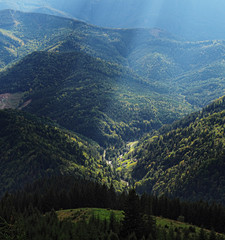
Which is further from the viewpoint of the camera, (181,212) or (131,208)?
(181,212)

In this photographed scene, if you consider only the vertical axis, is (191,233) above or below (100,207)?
below

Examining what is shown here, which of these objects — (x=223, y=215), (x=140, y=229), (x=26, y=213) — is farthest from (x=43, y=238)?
(x=223, y=215)

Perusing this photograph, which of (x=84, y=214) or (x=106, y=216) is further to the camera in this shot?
(x=84, y=214)

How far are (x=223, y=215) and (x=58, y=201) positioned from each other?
325ft

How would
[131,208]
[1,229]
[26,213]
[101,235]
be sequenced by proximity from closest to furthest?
[1,229] < [131,208] < [101,235] < [26,213]

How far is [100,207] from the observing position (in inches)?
6407

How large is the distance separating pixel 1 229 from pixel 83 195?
13423 cm

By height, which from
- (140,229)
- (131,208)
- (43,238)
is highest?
(131,208)

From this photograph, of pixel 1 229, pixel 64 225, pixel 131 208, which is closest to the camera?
pixel 1 229

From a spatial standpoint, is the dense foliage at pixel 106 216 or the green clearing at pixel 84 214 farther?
the green clearing at pixel 84 214

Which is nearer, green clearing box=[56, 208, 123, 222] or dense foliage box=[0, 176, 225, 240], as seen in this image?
dense foliage box=[0, 176, 225, 240]

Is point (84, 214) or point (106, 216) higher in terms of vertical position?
point (106, 216)

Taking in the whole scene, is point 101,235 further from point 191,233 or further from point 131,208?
point 191,233

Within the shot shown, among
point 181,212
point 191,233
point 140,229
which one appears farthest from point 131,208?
point 181,212
